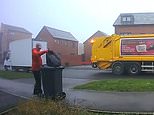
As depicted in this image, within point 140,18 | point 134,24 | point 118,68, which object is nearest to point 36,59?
point 118,68

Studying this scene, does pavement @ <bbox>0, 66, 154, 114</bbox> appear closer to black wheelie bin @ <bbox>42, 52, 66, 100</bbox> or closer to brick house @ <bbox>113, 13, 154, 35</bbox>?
black wheelie bin @ <bbox>42, 52, 66, 100</bbox>

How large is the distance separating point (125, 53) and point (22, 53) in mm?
12717

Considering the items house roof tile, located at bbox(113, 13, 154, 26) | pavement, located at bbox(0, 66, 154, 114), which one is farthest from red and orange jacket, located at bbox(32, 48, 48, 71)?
house roof tile, located at bbox(113, 13, 154, 26)

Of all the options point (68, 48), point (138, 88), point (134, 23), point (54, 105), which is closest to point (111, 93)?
point (138, 88)

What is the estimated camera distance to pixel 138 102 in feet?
36.7

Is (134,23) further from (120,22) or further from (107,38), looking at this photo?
(107,38)

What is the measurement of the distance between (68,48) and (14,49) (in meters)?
42.0

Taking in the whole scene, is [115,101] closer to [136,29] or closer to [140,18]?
[136,29]

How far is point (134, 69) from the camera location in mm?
26812

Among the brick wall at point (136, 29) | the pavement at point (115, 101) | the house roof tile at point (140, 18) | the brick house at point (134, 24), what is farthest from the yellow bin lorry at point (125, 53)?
the house roof tile at point (140, 18)

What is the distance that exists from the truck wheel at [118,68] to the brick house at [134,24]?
33.1 m

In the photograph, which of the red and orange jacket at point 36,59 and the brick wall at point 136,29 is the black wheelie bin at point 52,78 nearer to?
the red and orange jacket at point 36,59

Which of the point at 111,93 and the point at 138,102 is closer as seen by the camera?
the point at 138,102

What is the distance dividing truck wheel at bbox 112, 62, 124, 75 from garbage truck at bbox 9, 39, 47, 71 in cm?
869
